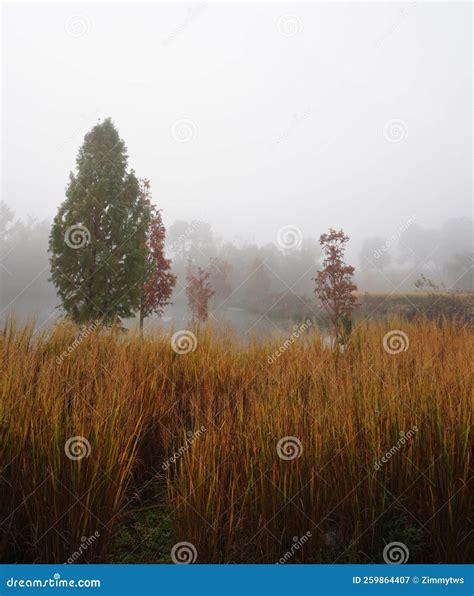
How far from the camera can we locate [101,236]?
13008 mm

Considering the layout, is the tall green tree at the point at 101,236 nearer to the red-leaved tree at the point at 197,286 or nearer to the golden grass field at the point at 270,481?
the red-leaved tree at the point at 197,286

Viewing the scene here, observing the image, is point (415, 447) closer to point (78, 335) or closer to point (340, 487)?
point (340, 487)

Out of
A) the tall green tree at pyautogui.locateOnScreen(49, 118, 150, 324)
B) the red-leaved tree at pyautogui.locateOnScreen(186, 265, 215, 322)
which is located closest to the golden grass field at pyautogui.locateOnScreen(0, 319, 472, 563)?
the tall green tree at pyautogui.locateOnScreen(49, 118, 150, 324)

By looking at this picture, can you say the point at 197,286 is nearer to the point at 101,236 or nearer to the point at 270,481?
the point at 101,236

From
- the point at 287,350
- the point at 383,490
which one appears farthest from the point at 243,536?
the point at 287,350

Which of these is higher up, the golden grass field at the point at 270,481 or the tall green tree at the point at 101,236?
the tall green tree at the point at 101,236

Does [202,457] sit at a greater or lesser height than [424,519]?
greater

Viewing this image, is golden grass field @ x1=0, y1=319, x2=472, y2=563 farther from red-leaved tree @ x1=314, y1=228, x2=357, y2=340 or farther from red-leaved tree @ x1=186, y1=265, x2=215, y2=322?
red-leaved tree @ x1=186, y1=265, x2=215, y2=322

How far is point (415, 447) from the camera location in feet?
10.4

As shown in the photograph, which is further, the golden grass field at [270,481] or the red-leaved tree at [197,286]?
the red-leaved tree at [197,286]

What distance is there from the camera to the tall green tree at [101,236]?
12289 millimetres

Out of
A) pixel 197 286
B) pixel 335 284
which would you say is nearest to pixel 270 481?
pixel 335 284

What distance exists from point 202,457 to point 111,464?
25.7 inches

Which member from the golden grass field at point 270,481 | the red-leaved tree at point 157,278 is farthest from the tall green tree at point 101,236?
the golden grass field at point 270,481
